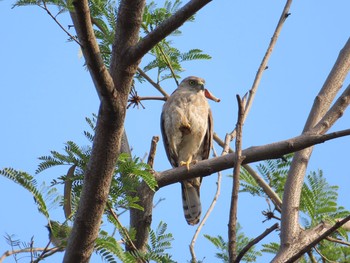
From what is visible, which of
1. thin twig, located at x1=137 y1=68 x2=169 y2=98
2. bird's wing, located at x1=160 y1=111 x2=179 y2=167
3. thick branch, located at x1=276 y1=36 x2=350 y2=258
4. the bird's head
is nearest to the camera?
thick branch, located at x1=276 y1=36 x2=350 y2=258

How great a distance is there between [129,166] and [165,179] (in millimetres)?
556

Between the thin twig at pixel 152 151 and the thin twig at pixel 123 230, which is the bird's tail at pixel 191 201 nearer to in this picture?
the thin twig at pixel 152 151

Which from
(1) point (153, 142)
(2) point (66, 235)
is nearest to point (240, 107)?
(2) point (66, 235)

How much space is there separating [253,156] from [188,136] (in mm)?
3314

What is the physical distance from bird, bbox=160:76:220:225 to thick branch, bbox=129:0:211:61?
390 centimetres

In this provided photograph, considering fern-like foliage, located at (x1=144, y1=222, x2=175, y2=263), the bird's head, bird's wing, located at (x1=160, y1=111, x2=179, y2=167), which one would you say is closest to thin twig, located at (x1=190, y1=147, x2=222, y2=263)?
fern-like foliage, located at (x1=144, y1=222, x2=175, y2=263)

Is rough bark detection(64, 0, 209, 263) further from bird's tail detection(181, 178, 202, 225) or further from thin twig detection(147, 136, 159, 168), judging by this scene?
bird's tail detection(181, 178, 202, 225)

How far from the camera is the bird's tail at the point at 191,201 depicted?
6848 mm

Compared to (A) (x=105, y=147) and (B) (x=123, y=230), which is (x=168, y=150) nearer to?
(B) (x=123, y=230)

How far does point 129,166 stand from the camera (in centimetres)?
376

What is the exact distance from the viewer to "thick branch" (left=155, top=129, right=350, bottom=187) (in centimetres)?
355

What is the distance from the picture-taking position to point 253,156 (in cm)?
378

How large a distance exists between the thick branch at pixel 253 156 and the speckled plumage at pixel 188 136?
266 cm

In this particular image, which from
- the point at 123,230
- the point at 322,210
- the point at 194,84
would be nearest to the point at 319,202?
the point at 322,210
